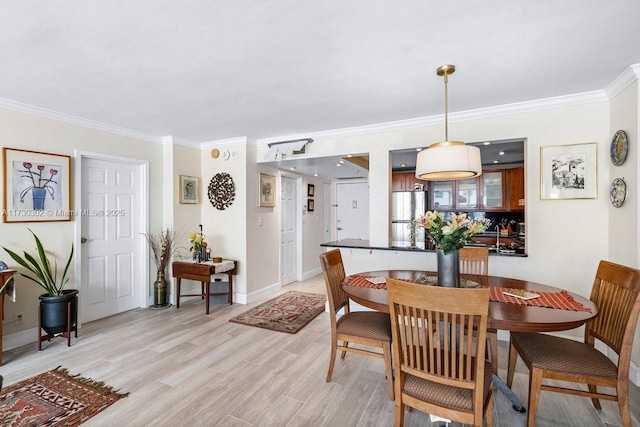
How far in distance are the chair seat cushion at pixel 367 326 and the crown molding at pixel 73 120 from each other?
3.43 metres

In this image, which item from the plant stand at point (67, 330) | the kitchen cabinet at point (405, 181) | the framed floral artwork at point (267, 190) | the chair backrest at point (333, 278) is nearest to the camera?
the chair backrest at point (333, 278)

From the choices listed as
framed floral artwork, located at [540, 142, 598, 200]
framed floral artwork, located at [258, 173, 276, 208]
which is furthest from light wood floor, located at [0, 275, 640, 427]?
framed floral artwork, located at [258, 173, 276, 208]

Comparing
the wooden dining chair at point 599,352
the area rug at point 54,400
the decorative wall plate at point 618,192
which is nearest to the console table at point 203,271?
the area rug at point 54,400

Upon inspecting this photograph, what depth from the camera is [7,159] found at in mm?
2844

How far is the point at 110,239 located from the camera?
12.4 feet

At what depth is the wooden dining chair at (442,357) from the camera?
4.53ft

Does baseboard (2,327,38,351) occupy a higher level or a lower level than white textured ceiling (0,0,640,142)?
lower

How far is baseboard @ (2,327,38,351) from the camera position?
2873 mm

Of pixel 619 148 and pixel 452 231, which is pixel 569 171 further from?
pixel 452 231

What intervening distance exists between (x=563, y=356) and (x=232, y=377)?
A: 2206 millimetres

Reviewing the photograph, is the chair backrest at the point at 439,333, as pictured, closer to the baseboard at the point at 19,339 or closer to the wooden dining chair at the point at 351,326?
the wooden dining chair at the point at 351,326

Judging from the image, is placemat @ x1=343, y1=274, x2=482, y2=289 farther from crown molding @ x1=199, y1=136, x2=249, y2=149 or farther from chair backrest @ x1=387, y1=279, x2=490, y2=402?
crown molding @ x1=199, y1=136, x2=249, y2=149

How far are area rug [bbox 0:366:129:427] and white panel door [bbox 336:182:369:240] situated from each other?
4.90 m

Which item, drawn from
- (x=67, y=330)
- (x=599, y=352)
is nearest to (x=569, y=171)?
(x=599, y=352)
